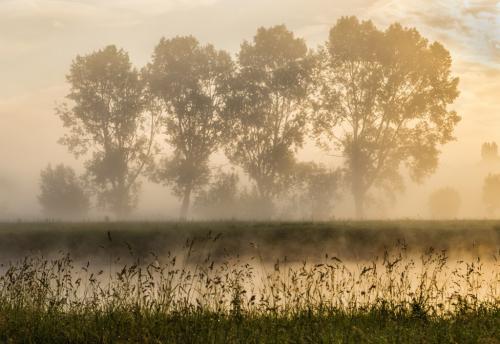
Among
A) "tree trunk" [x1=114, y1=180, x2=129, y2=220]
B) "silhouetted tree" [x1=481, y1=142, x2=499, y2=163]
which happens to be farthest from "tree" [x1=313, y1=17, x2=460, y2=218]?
"silhouetted tree" [x1=481, y1=142, x2=499, y2=163]

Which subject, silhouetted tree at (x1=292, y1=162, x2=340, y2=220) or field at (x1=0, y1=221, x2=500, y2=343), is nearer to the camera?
field at (x1=0, y1=221, x2=500, y2=343)

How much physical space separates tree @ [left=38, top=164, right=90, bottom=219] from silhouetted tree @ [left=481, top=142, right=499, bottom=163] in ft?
386

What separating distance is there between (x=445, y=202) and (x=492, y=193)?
9.23m

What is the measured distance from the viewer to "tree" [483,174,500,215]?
112062 millimetres

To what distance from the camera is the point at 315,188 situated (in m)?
51.2

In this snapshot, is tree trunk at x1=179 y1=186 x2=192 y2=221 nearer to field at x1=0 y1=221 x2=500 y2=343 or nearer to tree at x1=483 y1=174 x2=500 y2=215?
field at x1=0 y1=221 x2=500 y2=343

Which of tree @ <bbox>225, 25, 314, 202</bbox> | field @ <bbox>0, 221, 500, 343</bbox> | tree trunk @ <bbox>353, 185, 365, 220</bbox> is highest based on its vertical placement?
tree @ <bbox>225, 25, 314, 202</bbox>

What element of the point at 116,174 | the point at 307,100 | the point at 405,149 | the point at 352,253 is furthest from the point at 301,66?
the point at 352,253

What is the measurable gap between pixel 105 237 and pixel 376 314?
50.0ft

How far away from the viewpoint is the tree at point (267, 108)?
4869 centimetres

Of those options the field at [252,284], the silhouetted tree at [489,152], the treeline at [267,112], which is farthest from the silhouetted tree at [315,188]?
the silhouetted tree at [489,152]

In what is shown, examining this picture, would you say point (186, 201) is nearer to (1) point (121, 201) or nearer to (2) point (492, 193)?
(1) point (121, 201)

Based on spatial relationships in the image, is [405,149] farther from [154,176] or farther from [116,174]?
[116,174]

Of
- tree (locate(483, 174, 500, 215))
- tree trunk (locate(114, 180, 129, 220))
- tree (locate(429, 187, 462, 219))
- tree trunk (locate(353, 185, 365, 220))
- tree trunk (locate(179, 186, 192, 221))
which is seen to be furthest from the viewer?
tree (locate(483, 174, 500, 215))
